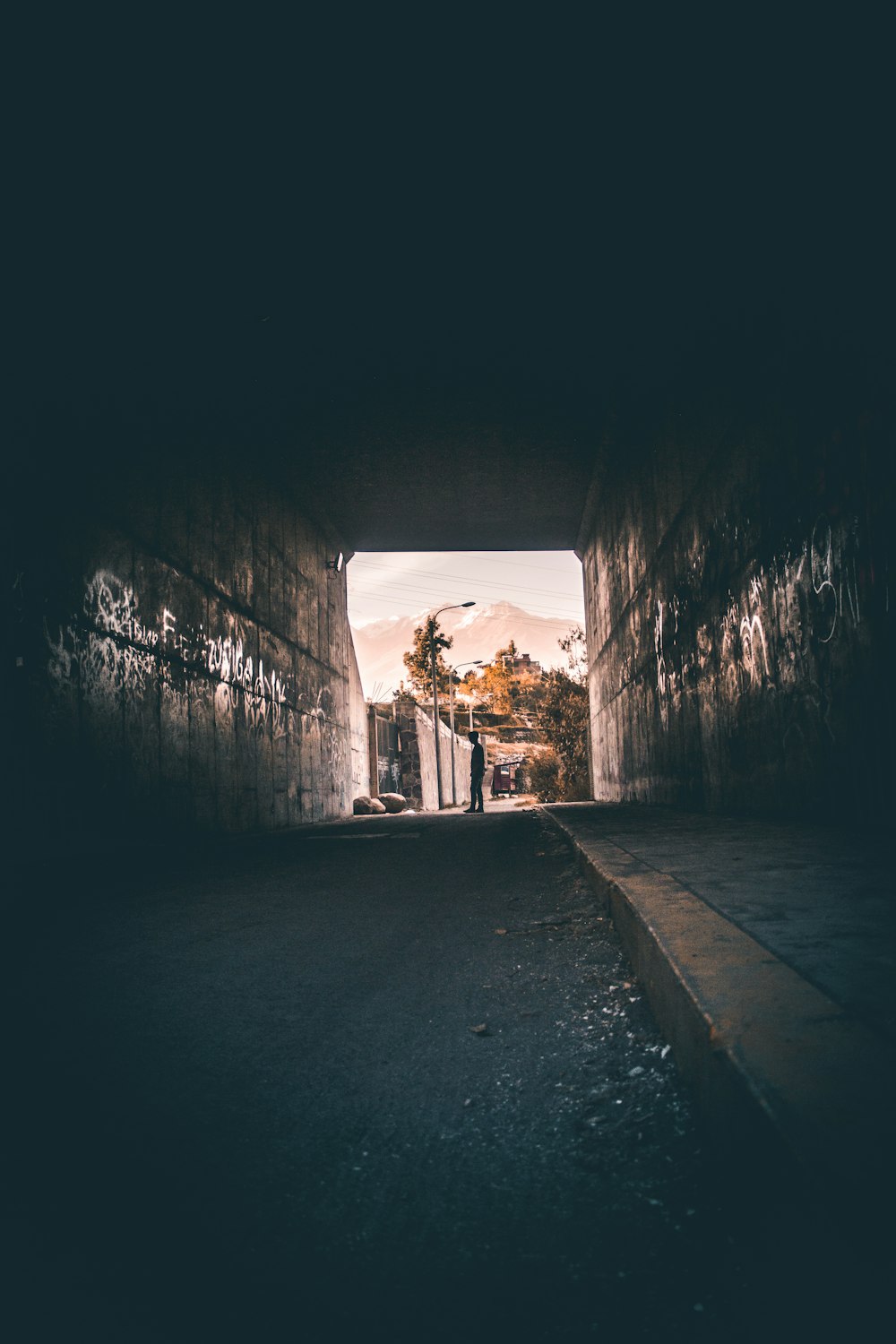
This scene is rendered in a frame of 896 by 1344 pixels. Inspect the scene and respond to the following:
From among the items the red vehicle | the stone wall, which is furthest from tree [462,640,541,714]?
the stone wall

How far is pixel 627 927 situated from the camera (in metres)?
3.69

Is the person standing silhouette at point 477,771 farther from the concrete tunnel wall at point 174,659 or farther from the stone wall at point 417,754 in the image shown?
the stone wall at point 417,754

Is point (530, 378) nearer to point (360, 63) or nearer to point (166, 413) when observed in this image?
point (166, 413)

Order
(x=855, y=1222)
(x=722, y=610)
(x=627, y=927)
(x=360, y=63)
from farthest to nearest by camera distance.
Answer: (x=722, y=610) → (x=360, y=63) → (x=627, y=927) → (x=855, y=1222)

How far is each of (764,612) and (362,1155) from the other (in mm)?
6574

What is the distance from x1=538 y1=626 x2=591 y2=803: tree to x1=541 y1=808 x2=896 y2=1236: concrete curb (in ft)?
80.3

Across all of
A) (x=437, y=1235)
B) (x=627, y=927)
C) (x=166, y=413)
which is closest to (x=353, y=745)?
(x=166, y=413)

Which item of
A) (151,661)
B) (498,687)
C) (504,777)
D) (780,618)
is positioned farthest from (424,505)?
(498,687)

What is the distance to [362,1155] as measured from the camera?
2.04 meters

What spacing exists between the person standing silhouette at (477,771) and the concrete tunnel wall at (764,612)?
448 centimetres

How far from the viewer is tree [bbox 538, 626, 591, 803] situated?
89.0ft

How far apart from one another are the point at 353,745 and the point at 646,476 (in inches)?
542

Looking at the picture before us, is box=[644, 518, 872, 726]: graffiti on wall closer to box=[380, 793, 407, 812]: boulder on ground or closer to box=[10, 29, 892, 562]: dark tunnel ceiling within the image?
box=[10, 29, 892, 562]: dark tunnel ceiling

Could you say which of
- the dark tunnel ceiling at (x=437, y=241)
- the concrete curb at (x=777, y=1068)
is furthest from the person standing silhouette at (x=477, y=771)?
the concrete curb at (x=777, y=1068)
